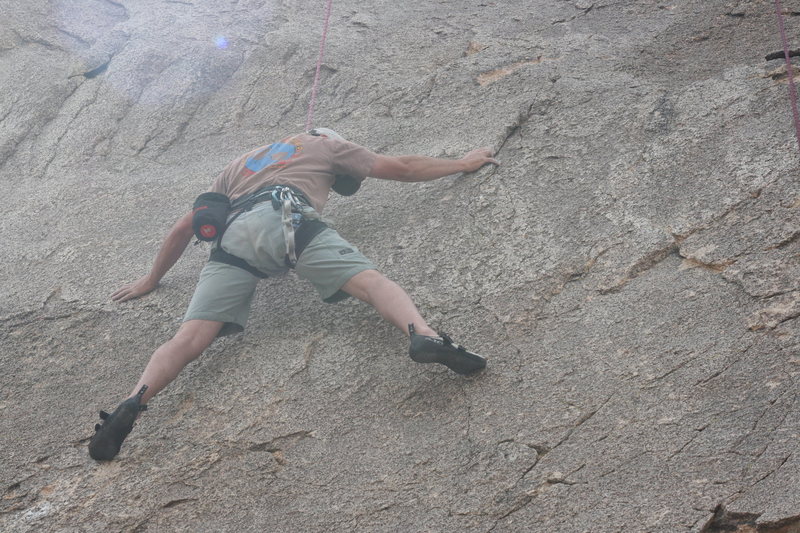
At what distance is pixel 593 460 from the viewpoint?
9.00 ft

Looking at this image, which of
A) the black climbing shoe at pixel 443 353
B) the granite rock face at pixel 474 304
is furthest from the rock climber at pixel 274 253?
the granite rock face at pixel 474 304

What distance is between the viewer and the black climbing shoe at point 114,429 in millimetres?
3186

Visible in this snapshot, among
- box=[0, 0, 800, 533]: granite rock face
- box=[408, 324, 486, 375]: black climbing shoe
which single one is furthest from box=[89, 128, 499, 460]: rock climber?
box=[0, 0, 800, 533]: granite rock face

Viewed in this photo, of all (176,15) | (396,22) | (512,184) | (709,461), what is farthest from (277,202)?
(176,15)

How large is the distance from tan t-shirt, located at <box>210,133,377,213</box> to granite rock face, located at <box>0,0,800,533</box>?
392mm

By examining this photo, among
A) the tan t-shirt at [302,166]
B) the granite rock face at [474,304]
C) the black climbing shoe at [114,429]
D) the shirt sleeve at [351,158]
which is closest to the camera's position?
the granite rock face at [474,304]

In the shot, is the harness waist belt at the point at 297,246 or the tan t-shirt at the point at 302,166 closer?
the harness waist belt at the point at 297,246

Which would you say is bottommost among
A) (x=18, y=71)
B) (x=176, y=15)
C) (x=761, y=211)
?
(x=18, y=71)

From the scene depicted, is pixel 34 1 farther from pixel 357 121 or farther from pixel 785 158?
pixel 785 158

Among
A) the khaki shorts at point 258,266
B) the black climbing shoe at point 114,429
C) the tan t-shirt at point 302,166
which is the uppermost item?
the tan t-shirt at point 302,166

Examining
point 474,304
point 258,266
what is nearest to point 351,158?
point 258,266

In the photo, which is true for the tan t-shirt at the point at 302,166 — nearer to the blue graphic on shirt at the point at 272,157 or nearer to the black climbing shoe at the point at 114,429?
the blue graphic on shirt at the point at 272,157

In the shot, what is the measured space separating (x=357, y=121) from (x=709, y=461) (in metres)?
3.33

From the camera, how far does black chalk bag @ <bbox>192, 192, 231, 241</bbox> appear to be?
3643 millimetres
